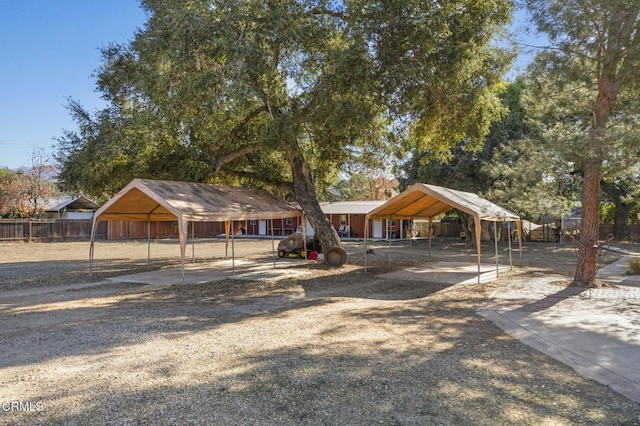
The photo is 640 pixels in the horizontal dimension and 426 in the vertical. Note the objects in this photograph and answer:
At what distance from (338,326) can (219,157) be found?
981 centimetres

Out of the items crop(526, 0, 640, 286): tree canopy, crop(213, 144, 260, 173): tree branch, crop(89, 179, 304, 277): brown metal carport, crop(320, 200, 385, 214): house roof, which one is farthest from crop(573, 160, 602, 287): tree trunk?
crop(320, 200, 385, 214): house roof

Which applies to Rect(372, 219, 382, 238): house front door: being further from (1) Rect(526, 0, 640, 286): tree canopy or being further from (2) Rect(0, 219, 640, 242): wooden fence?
(1) Rect(526, 0, 640, 286): tree canopy

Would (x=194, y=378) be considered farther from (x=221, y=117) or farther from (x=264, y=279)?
(x=221, y=117)

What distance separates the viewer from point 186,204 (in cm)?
1080

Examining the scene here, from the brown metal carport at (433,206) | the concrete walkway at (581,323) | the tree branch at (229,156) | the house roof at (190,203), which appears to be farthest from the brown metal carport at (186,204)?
the concrete walkway at (581,323)

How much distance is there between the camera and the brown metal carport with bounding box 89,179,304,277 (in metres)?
10.5

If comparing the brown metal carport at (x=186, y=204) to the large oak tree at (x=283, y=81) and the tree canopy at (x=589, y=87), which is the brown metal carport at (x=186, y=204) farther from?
the tree canopy at (x=589, y=87)

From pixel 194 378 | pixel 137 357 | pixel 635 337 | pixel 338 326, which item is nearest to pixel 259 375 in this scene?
pixel 194 378

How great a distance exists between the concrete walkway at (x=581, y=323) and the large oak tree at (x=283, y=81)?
5.47 metres

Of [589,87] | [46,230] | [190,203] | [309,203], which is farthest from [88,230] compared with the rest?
[589,87]

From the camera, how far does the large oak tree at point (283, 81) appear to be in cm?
1070

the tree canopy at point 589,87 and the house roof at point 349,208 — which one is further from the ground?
the tree canopy at point 589,87

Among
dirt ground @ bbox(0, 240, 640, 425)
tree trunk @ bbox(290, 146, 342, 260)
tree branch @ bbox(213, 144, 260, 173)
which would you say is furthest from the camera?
tree trunk @ bbox(290, 146, 342, 260)

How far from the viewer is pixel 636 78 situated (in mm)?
Result: 9500
